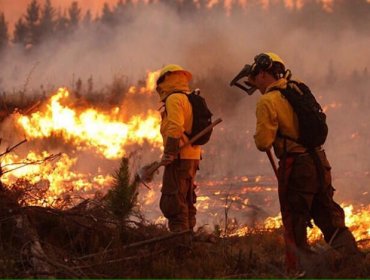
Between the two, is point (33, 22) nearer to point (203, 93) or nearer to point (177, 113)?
point (203, 93)

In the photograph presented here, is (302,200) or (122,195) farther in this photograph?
(122,195)

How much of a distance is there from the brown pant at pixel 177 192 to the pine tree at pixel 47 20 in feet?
127

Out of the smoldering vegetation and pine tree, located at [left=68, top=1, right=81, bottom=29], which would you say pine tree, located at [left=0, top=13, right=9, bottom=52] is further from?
the smoldering vegetation

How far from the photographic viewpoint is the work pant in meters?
4.91

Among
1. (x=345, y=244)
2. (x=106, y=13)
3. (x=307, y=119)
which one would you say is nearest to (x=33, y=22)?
(x=106, y=13)

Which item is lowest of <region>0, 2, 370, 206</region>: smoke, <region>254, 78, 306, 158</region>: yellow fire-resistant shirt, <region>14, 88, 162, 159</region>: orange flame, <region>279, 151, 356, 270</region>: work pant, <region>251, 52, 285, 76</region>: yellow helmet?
<region>279, 151, 356, 270</region>: work pant

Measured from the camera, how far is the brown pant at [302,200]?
4.91 meters

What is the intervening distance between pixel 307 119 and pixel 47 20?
42.8 meters

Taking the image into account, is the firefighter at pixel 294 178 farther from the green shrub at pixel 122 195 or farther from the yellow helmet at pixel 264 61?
the green shrub at pixel 122 195

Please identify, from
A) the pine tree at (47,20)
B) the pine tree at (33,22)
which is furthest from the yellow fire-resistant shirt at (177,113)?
the pine tree at (47,20)

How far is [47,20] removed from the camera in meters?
44.9

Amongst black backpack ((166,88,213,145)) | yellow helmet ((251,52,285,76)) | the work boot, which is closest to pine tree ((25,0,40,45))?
black backpack ((166,88,213,145))

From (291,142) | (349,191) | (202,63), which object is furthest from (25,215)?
Result: (202,63)

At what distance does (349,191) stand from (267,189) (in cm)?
333
